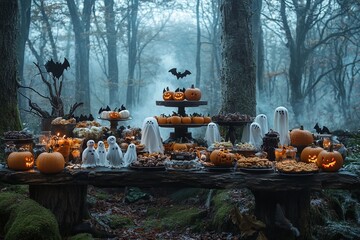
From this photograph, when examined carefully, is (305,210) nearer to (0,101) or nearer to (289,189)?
(289,189)

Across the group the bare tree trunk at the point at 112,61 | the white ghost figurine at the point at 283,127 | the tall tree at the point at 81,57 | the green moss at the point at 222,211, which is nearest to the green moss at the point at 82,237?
the green moss at the point at 222,211

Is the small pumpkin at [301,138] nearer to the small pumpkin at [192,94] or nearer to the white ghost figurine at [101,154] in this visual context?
the small pumpkin at [192,94]

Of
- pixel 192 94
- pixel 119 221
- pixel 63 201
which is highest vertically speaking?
pixel 192 94

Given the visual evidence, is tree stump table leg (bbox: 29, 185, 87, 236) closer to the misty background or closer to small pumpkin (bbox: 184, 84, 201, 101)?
small pumpkin (bbox: 184, 84, 201, 101)

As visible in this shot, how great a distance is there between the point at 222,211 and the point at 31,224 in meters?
3.32

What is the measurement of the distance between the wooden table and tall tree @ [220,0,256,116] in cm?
487

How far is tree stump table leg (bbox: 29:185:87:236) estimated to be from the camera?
6055 mm

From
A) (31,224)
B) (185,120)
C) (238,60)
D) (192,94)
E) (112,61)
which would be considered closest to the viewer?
(31,224)

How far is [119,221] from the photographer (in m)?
7.57

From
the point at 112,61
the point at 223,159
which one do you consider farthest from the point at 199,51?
the point at 223,159

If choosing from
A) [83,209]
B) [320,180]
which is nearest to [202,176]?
[320,180]

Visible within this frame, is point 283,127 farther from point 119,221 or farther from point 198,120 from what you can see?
point 119,221

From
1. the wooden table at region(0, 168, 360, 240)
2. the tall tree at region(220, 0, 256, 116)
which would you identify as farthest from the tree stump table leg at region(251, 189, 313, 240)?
the tall tree at region(220, 0, 256, 116)

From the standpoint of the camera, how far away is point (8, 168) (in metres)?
6.07
